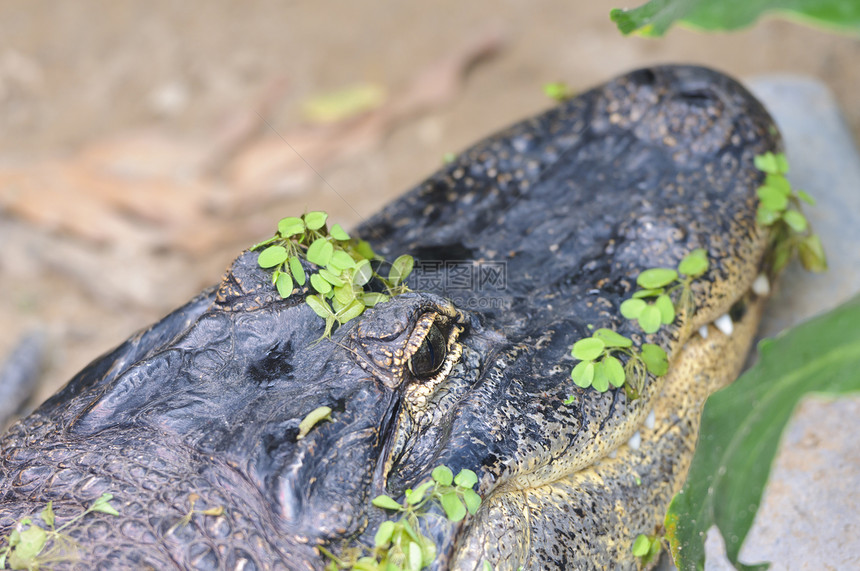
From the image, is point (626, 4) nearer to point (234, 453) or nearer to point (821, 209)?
point (821, 209)

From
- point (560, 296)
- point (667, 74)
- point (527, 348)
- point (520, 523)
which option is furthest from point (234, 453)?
point (667, 74)

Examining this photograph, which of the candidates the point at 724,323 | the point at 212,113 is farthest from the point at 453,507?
the point at 212,113

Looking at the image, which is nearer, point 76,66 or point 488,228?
point 488,228

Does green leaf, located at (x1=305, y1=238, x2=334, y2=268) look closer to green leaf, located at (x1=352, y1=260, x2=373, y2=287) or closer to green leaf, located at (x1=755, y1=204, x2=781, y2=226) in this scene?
green leaf, located at (x1=352, y1=260, x2=373, y2=287)

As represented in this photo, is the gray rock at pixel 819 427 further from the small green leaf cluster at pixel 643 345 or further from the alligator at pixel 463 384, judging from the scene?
the small green leaf cluster at pixel 643 345

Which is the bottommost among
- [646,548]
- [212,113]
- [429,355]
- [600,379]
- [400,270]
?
[646,548]

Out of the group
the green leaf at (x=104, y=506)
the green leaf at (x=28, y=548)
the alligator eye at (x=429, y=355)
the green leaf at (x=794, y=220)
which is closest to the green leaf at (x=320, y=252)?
the alligator eye at (x=429, y=355)

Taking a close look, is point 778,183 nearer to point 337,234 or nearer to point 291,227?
point 337,234
